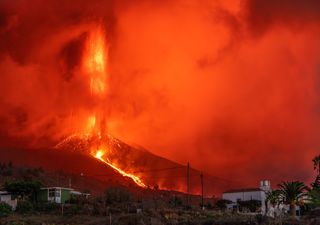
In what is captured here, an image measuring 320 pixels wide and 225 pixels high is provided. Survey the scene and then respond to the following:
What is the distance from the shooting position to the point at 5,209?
273 ft

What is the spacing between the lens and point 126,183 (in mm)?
178000

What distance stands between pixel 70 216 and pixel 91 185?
7600cm

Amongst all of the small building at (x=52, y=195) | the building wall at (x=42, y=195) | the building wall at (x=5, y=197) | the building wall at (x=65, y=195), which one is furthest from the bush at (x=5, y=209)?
the building wall at (x=65, y=195)

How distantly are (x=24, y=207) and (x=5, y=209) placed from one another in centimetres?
441

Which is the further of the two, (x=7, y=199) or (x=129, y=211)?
(x=7, y=199)

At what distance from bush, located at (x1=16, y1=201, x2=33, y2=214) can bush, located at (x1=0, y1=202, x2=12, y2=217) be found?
1.40 metres

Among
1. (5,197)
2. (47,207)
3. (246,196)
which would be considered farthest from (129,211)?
(246,196)

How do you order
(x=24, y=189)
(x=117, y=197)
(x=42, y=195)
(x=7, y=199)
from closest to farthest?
(x=7, y=199) → (x=24, y=189) → (x=42, y=195) → (x=117, y=197)

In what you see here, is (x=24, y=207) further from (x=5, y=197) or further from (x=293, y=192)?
(x=293, y=192)

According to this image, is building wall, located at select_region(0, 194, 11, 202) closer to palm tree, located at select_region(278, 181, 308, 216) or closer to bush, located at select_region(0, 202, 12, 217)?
bush, located at select_region(0, 202, 12, 217)

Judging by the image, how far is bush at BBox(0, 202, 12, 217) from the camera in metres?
78.7

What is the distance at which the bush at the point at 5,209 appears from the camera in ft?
258

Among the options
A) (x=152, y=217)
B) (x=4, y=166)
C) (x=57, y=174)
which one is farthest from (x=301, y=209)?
(x=4, y=166)

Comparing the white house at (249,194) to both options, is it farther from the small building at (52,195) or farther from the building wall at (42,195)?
the building wall at (42,195)
